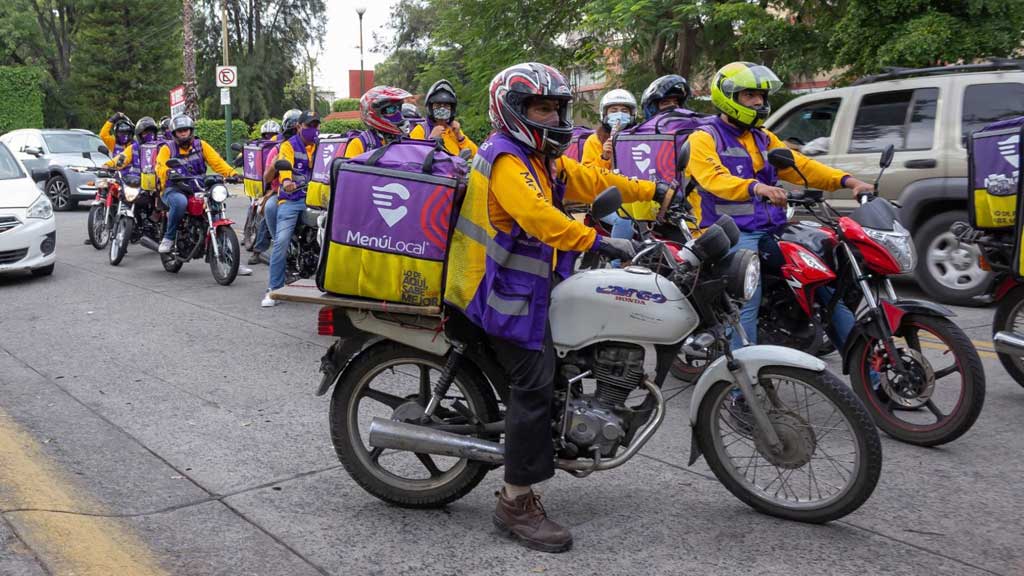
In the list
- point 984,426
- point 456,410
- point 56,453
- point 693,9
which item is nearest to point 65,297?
point 56,453

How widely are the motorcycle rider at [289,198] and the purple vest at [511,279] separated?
5534 millimetres

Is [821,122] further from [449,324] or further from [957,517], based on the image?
[449,324]

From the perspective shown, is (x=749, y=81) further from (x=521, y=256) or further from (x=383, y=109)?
(x=383, y=109)

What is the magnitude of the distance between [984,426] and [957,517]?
147 cm

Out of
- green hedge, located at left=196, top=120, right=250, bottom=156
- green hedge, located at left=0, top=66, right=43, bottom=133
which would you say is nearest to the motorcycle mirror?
green hedge, located at left=196, top=120, right=250, bottom=156

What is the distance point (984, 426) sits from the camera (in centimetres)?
525

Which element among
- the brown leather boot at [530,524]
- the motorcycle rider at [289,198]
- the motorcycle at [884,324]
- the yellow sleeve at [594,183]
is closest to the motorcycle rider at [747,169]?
the motorcycle at [884,324]

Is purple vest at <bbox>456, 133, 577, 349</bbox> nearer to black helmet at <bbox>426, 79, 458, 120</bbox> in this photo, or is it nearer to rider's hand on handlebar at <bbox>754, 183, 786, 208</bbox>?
rider's hand on handlebar at <bbox>754, 183, 786, 208</bbox>

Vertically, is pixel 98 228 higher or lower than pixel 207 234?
lower

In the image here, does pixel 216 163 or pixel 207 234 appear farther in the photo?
pixel 216 163

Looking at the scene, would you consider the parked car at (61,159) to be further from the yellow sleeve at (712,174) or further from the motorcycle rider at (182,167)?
the yellow sleeve at (712,174)

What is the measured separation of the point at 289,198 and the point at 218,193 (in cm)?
150

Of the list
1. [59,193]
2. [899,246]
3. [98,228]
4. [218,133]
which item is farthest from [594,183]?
[218,133]

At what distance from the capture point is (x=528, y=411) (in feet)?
12.0
